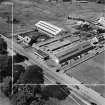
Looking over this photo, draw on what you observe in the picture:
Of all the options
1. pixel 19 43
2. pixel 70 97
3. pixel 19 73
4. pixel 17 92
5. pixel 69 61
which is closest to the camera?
pixel 17 92

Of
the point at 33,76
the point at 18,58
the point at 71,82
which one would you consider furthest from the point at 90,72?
the point at 18,58

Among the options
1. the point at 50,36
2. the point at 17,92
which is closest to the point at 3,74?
the point at 17,92

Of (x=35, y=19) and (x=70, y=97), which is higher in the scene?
(x=35, y=19)

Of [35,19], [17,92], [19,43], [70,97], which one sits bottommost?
[70,97]

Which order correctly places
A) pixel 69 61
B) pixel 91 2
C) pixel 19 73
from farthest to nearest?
pixel 91 2
pixel 69 61
pixel 19 73

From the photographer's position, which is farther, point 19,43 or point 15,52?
point 19,43

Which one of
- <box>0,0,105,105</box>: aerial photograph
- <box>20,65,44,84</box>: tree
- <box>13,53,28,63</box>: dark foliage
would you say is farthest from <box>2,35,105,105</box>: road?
<box>20,65,44,84</box>: tree

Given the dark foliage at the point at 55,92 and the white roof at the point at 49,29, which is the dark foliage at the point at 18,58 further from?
the white roof at the point at 49,29

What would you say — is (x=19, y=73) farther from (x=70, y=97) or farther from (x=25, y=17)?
(x=25, y=17)

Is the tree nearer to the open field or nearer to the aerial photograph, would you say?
the aerial photograph
